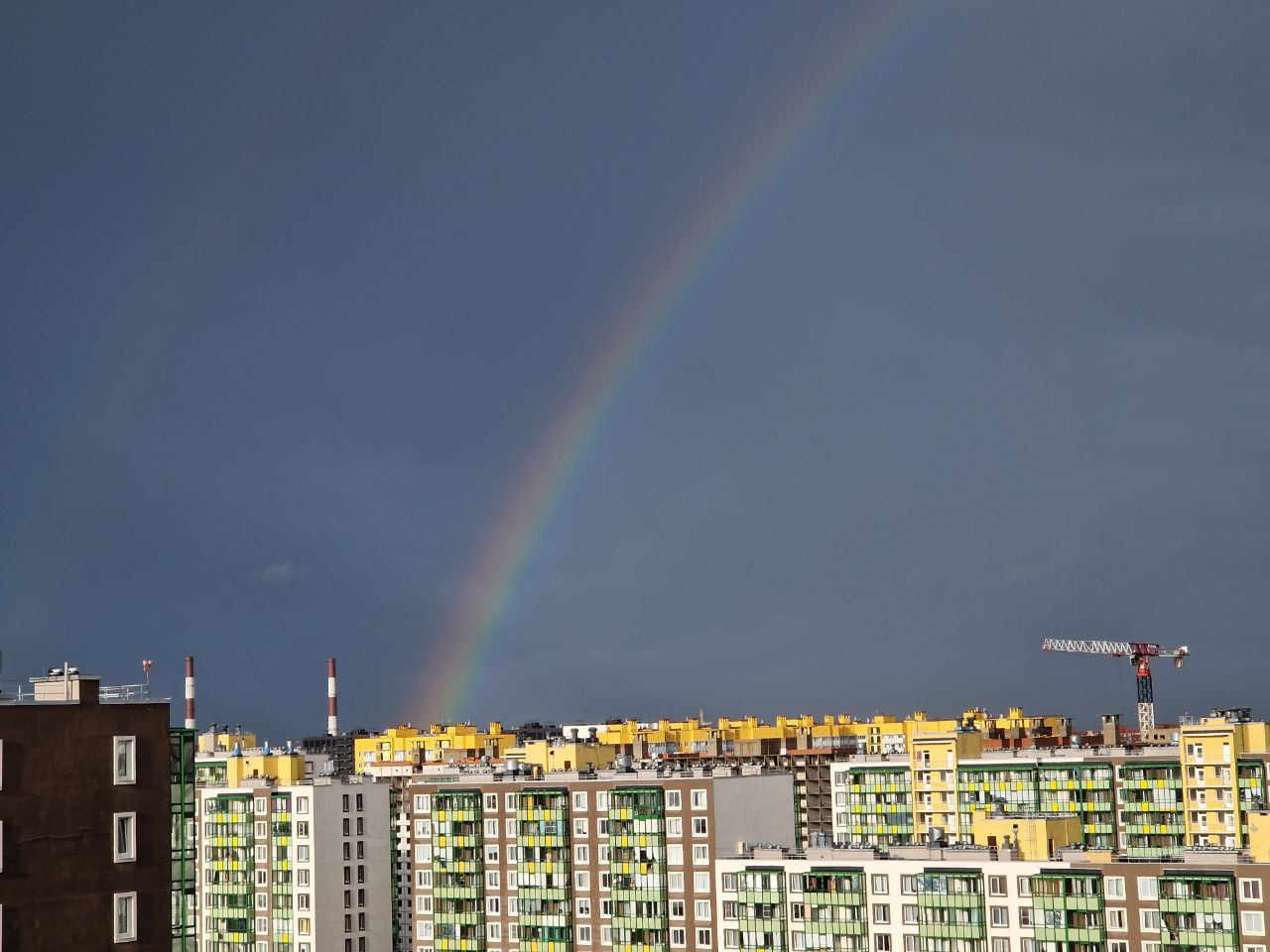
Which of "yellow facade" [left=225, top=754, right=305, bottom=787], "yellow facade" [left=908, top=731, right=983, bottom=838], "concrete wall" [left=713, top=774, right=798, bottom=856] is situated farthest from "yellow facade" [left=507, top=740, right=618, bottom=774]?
"concrete wall" [left=713, top=774, right=798, bottom=856]

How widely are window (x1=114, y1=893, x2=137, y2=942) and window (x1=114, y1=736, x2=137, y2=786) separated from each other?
7.08 feet

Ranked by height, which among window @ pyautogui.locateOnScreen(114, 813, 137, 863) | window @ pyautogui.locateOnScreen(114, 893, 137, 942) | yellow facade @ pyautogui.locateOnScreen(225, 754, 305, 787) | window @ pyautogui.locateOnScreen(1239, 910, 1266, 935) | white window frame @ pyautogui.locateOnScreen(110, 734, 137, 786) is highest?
yellow facade @ pyautogui.locateOnScreen(225, 754, 305, 787)

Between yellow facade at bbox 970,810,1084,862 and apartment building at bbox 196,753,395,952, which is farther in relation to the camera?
apartment building at bbox 196,753,395,952

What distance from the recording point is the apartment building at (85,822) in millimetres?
31938

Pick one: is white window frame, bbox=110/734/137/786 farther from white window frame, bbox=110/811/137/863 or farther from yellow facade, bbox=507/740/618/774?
yellow facade, bbox=507/740/618/774

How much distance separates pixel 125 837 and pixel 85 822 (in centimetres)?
91

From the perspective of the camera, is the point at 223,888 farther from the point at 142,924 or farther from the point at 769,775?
the point at 142,924

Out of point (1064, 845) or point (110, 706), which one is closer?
point (110, 706)

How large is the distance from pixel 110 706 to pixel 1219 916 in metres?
63.3

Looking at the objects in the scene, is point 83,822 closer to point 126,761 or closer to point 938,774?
point 126,761

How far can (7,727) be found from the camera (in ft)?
106

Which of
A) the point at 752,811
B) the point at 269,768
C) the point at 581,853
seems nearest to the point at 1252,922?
the point at 752,811

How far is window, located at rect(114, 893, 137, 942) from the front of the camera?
32938mm

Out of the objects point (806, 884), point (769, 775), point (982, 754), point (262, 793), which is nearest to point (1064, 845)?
point (806, 884)
